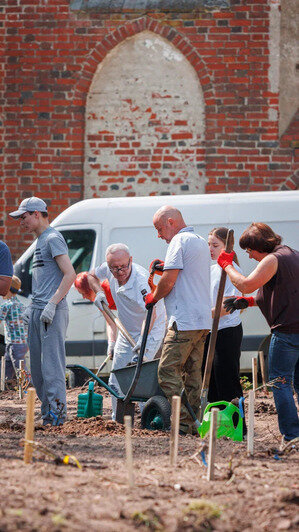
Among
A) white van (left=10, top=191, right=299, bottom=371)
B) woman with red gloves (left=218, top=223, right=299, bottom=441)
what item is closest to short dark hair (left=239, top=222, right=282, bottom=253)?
woman with red gloves (left=218, top=223, right=299, bottom=441)

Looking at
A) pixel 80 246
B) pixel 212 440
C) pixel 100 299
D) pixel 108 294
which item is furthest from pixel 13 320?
pixel 212 440

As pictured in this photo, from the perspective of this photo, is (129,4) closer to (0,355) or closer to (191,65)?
(191,65)

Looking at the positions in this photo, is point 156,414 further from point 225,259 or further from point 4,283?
point 4,283

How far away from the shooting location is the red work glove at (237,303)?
6.49m

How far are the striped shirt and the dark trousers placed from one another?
11.3 feet

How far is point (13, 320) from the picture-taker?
10.1 m

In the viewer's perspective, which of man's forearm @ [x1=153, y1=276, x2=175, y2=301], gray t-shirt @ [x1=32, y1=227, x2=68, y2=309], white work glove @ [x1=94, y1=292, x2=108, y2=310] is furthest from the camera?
white work glove @ [x1=94, y1=292, x2=108, y2=310]

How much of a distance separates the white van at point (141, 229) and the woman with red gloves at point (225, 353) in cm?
235

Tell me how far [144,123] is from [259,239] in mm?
6772

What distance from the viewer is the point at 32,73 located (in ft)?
41.1

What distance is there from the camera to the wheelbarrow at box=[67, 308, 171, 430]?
661cm

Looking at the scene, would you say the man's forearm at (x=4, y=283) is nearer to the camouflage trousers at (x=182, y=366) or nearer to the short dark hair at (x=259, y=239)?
the camouflage trousers at (x=182, y=366)

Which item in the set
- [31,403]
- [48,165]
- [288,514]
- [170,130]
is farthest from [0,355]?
[288,514]

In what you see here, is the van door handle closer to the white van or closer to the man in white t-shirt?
the white van
